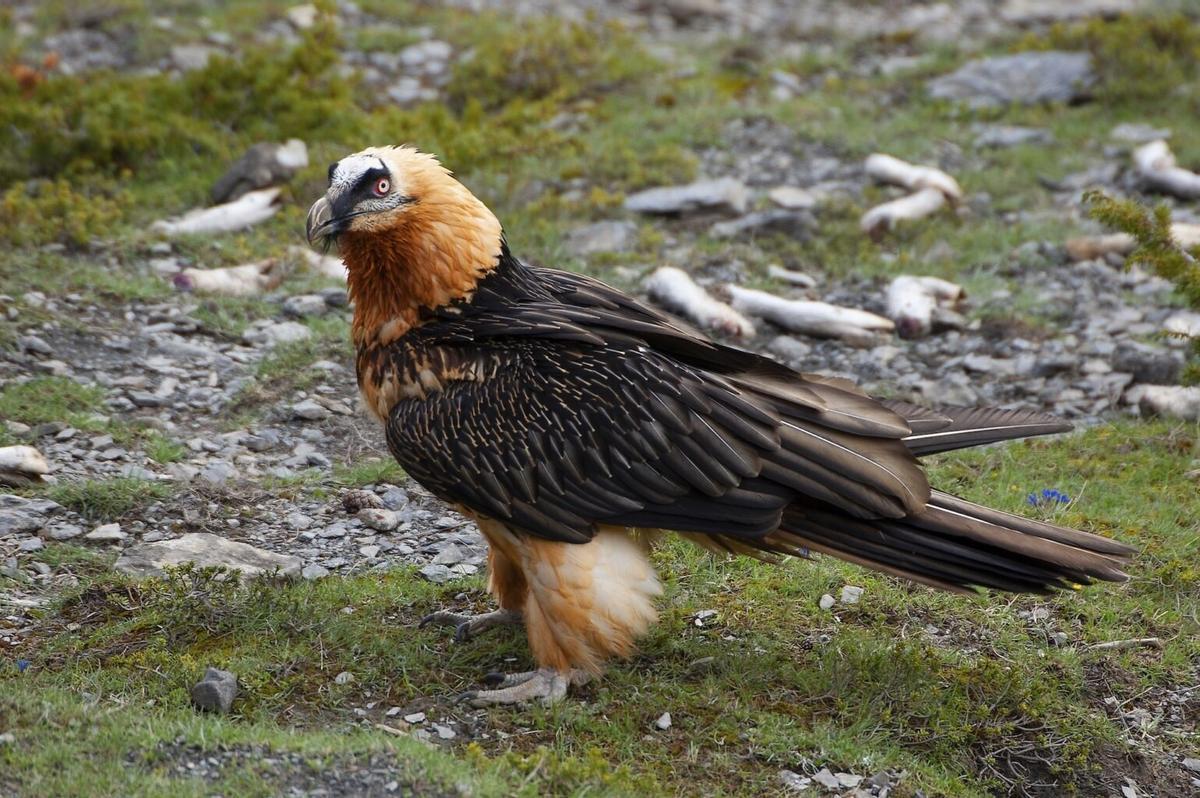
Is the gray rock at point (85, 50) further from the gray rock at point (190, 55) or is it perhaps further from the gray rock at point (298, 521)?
the gray rock at point (298, 521)

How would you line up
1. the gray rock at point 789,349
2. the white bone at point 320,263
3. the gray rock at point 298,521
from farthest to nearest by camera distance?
the white bone at point 320,263, the gray rock at point 789,349, the gray rock at point 298,521

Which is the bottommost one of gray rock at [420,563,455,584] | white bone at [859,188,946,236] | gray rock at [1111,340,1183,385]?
gray rock at [1111,340,1183,385]

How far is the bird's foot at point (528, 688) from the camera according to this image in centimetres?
558

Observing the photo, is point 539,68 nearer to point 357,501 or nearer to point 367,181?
point 357,501

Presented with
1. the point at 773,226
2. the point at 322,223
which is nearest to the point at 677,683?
the point at 322,223

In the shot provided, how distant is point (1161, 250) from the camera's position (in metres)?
7.43

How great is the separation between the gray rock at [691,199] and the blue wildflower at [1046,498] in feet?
13.9

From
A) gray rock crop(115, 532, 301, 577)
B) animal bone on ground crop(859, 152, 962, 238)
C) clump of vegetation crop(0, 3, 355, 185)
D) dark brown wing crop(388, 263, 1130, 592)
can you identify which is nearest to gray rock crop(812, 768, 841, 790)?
dark brown wing crop(388, 263, 1130, 592)

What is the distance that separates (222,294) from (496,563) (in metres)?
3.83

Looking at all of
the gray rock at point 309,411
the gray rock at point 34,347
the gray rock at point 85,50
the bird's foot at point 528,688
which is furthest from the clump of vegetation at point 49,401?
the gray rock at point 85,50

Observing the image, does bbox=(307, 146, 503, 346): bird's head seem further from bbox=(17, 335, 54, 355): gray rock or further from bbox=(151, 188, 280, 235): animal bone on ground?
bbox=(151, 188, 280, 235): animal bone on ground

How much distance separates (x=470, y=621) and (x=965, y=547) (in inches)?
81.7

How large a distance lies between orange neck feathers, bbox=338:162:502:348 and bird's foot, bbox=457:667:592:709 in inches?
58.5

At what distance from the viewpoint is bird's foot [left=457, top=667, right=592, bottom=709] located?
5578 mm
